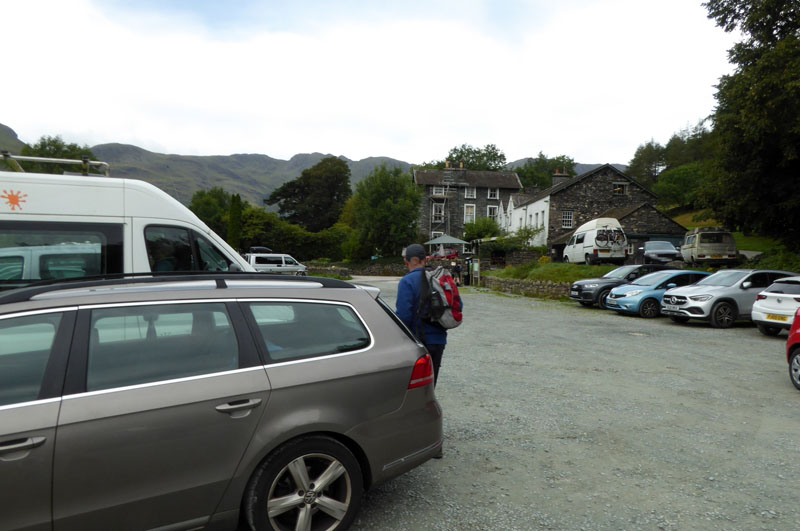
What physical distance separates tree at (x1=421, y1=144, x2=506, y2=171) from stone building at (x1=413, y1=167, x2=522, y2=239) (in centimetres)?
2350

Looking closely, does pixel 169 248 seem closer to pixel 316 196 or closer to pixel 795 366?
pixel 795 366

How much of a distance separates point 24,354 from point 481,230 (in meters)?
53.8

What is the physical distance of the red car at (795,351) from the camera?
6699 mm

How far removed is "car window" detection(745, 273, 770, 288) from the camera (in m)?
13.7

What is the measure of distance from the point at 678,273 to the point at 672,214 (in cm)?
6040

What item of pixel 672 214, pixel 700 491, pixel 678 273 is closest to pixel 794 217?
pixel 678 273

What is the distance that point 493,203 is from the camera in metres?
63.3

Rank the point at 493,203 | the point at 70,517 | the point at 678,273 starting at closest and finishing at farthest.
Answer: the point at 70,517
the point at 678,273
the point at 493,203

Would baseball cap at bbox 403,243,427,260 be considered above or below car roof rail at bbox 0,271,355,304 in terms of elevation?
above

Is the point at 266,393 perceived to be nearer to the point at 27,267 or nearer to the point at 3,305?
the point at 3,305

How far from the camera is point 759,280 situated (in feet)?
45.2

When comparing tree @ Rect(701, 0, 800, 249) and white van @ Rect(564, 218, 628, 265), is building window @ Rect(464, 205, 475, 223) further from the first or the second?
tree @ Rect(701, 0, 800, 249)

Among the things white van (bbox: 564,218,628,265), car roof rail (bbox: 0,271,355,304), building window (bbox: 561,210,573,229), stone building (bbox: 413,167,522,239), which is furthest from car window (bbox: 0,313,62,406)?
stone building (bbox: 413,167,522,239)

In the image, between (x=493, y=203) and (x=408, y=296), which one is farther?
(x=493, y=203)
